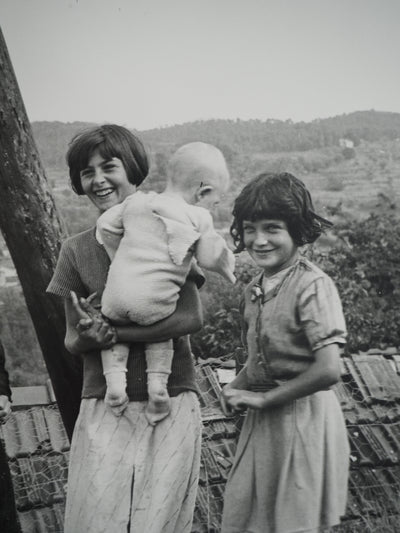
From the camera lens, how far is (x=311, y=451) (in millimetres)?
1692

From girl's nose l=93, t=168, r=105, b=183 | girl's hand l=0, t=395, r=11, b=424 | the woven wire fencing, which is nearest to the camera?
girl's nose l=93, t=168, r=105, b=183

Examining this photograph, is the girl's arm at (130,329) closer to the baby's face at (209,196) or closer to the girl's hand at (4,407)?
the baby's face at (209,196)

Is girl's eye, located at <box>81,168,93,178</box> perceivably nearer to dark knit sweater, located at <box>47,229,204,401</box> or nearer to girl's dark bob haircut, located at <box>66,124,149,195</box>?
girl's dark bob haircut, located at <box>66,124,149,195</box>

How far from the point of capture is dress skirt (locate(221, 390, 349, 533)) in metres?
1.69

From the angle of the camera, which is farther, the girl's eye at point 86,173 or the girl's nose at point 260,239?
the girl's eye at point 86,173

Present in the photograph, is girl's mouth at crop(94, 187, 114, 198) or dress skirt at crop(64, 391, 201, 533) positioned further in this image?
girl's mouth at crop(94, 187, 114, 198)

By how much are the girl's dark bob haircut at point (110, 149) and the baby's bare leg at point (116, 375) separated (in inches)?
21.0

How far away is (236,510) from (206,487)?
4.34 ft

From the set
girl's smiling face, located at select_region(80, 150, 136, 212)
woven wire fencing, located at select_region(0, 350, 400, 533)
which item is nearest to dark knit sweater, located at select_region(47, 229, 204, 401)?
girl's smiling face, located at select_region(80, 150, 136, 212)

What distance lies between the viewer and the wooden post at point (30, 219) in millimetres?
2635

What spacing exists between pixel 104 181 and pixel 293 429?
91 centimetres

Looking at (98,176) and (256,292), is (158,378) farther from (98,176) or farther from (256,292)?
(98,176)

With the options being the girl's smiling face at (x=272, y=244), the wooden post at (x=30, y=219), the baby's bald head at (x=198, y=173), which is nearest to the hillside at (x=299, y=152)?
the wooden post at (x=30, y=219)

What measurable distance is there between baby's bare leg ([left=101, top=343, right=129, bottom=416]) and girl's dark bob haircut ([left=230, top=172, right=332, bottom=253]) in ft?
1.71
